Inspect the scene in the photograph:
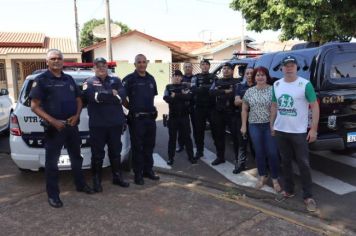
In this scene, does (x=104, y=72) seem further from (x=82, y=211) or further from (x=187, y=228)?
(x=187, y=228)

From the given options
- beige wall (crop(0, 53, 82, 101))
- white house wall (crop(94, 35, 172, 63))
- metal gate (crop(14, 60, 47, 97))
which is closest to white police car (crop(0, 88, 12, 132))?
beige wall (crop(0, 53, 82, 101))

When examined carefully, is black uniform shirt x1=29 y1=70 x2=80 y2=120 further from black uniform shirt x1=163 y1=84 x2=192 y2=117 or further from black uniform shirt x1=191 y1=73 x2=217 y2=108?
black uniform shirt x1=191 y1=73 x2=217 y2=108

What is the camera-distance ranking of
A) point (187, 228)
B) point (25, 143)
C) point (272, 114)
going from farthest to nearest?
point (25, 143) → point (272, 114) → point (187, 228)

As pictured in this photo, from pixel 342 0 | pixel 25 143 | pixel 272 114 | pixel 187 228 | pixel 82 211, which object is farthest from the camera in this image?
pixel 342 0

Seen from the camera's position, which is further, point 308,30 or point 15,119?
point 308,30

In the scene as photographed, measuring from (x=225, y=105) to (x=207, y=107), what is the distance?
59 centimetres

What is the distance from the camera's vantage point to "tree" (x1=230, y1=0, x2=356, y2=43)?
14023mm

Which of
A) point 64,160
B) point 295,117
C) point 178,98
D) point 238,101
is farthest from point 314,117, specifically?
point 64,160

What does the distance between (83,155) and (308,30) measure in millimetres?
11500

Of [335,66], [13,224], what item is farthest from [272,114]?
[13,224]

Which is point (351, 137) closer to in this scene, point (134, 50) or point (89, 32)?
point (134, 50)

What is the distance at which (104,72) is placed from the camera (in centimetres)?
492

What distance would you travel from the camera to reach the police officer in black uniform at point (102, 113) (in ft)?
15.8

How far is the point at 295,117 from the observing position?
4.36 metres
